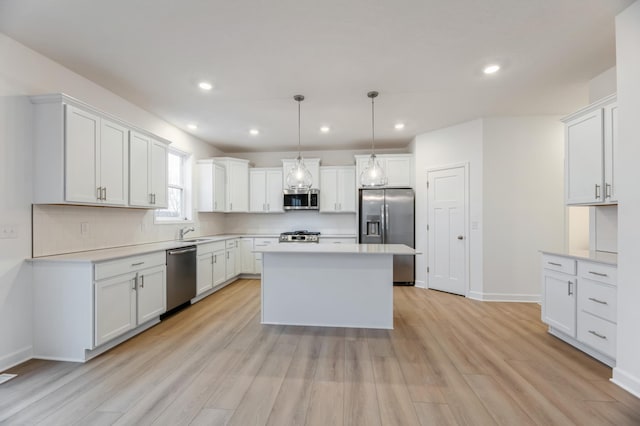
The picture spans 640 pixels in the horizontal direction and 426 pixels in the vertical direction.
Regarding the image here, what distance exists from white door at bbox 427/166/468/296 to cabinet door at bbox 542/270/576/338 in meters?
1.42

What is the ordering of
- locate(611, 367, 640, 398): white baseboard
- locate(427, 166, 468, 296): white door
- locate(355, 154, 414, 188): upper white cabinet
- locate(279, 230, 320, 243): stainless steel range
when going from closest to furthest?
locate(611, 367, 640, 398): white baseboard
locate(427, 166, 468, 296): white door
locate(355, 154, 414, 188): upper white cabinet
locate(279, 230, 320, 243): stainless steel range

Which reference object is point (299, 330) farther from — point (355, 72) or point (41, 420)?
point (355, 72)

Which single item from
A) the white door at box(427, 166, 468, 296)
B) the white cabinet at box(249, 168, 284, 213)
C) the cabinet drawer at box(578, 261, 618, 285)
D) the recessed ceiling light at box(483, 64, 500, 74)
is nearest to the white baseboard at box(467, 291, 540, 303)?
the white door at box(427, 166, 468, 296)

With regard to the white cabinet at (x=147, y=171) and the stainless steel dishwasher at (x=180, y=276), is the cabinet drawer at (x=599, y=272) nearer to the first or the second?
the stainless steel dishwasher at (x=180, y=276)

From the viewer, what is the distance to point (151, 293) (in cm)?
317

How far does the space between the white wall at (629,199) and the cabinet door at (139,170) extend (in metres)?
4.64

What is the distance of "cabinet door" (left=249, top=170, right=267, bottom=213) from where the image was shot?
6.00 meters

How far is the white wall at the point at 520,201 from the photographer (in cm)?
412

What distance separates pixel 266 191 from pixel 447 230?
362cm

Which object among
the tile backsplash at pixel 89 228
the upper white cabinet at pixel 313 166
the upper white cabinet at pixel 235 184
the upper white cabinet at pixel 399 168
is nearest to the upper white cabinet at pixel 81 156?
the tile backsplash at pixel 89 228

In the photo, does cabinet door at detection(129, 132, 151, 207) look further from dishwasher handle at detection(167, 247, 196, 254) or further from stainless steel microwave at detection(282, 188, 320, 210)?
stainless steel microwave at detection(282, 188, 320, 210)

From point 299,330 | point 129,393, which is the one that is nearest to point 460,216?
point 299,330

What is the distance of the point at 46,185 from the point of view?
2.53m

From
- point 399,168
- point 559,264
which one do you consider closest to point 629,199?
point 559,264
